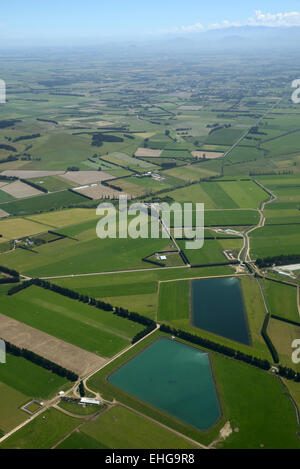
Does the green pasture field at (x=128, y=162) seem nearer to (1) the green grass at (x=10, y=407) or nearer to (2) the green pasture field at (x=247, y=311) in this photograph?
(2) the green pasture field at (x=247, y=311)

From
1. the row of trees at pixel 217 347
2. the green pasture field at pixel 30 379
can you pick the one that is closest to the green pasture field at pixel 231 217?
the row of trees at pixel 217 347

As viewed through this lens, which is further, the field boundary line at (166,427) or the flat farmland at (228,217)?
the flat farmland at (228,217)

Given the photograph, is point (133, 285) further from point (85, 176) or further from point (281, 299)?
point (85, 176)

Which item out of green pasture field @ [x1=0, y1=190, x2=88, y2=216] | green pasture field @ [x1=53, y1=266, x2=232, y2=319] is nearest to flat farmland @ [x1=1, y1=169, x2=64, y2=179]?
green pasture field @ [x1=0, y1=190, x2=88, y2=216]

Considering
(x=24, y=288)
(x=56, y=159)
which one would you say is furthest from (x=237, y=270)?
(x=56, y=159)

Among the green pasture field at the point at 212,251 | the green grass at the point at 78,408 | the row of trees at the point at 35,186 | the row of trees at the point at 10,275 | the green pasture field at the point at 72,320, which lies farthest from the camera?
the row of trees at the point at 35,186

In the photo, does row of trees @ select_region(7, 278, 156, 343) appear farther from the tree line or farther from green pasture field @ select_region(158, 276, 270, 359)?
the tree line
